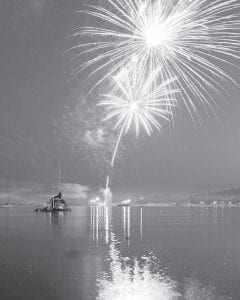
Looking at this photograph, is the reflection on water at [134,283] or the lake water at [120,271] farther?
the lake water at [120,271]

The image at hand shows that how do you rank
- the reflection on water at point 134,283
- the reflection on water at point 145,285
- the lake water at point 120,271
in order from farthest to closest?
1. the lake water at point 120,271
2. the reflection on water at point 134,283
3. the reflection on water at point 145,285

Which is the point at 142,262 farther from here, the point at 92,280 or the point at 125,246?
the point at 125,246

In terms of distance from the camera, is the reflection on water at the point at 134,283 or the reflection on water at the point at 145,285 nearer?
the reflection on water at the point at 145,285

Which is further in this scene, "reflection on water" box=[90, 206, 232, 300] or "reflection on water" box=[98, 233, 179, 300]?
"reflection on water" box=[98, 233, 179, 300]

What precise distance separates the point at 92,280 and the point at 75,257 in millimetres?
19508

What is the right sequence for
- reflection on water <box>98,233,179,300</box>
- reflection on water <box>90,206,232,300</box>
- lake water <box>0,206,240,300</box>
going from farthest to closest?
lake water <box>0,206,240,300</box>
reflection on water <box>98,233,179,300</box>
reflection on water <box>90,206,232,300</box>

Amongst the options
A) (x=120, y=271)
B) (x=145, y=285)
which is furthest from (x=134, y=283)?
(x=120, y=271)

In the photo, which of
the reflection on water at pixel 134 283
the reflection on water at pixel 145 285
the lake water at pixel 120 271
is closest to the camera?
the reflection on water at pixel 145 285

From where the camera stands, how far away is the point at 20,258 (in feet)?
203

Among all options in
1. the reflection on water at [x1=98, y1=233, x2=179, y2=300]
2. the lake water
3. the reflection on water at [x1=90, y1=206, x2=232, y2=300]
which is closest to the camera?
the reflection on water at [x1=90, y1=206, x2=232, y2=300]

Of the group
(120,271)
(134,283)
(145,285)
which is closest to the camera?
(145,285)

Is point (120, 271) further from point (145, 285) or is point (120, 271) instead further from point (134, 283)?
point (145, 285)

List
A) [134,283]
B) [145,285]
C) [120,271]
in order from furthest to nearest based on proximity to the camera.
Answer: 1. [120,271]
2. [134,283]
3. [145,285]

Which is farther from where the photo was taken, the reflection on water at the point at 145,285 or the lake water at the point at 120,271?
the lake water at the point at 120,271
